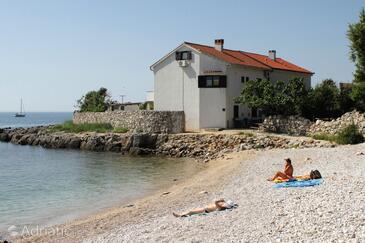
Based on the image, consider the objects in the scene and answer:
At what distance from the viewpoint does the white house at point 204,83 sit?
147 feet

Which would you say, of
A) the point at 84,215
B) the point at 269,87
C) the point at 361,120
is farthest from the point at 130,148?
the point at 84,215

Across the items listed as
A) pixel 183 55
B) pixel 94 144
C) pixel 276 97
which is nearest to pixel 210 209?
pixel 276 97

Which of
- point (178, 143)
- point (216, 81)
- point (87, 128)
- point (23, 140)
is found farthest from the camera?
point (23, 140)

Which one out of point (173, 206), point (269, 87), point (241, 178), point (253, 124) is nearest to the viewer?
point (173, 206)

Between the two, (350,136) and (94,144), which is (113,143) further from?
(350,136)

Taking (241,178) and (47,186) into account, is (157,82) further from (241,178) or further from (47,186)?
(241,178)

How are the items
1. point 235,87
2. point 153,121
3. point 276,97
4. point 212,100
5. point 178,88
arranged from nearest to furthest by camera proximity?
point 276,97 → point 212,100 → point 153,121 → point 235,87 → point 178,88

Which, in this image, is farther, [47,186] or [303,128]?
[303,128]

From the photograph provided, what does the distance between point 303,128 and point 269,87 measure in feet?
18.7

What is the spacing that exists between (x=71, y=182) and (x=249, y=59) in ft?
93.3

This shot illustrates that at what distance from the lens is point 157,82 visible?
4869cm

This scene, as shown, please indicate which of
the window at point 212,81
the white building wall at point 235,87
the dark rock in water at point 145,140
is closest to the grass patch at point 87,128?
the dark rock in water at point 145,140

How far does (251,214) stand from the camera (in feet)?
45.1

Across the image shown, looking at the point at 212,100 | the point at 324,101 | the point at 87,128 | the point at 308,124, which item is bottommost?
the point at 87,128
